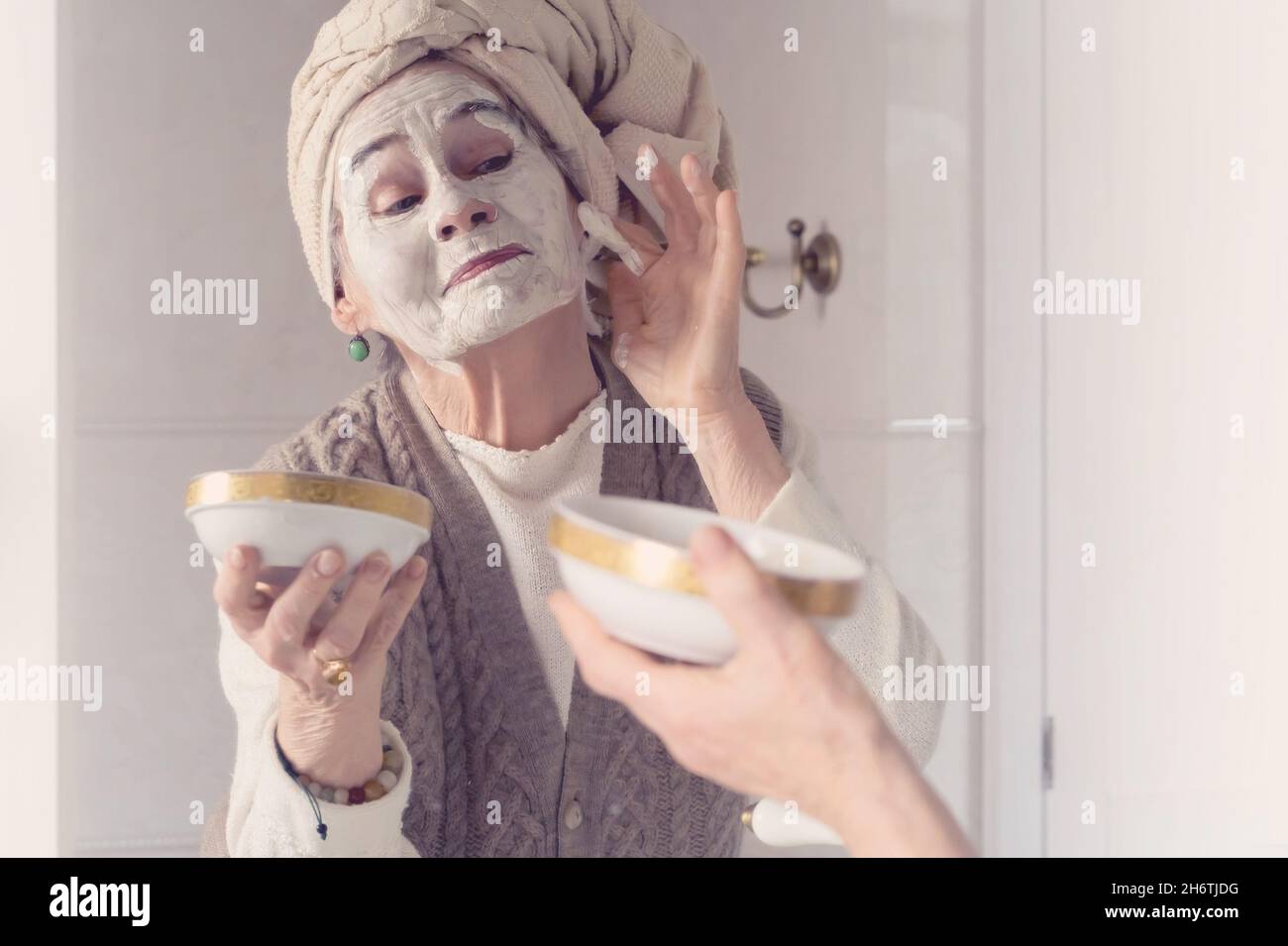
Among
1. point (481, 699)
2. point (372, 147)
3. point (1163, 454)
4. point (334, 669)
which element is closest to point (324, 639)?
point (334, 669)

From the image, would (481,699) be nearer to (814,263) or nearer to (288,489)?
(288,489)

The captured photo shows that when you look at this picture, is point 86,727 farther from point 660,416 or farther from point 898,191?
point 898,191

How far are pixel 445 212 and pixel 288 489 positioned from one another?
204 millimetres

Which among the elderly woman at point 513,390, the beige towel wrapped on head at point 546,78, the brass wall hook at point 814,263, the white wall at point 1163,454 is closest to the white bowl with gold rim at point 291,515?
the elderly woman at point 513,390

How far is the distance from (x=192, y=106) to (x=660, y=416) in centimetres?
35

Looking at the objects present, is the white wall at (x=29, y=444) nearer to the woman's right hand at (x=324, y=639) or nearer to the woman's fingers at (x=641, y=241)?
the woman's right hand at (x=324, y=639)

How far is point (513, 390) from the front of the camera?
2.28ft

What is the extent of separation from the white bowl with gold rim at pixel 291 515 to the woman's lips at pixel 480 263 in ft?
0.51

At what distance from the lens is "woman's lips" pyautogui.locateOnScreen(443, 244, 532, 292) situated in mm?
627

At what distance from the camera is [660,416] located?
71 centimetres

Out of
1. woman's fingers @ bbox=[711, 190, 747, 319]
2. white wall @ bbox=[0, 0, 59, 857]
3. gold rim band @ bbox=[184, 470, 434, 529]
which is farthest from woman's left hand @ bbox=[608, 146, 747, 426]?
white wall @ bbox=[0, 0, 59, 857]

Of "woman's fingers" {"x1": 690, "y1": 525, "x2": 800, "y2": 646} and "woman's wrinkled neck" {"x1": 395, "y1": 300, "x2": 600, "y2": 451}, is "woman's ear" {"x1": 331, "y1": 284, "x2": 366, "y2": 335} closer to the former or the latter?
"woman's wrinkled neck" {"x1": 395, "y1": 300, "x2": 600, "y2": 451}

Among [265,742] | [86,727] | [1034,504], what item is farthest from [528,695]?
[1034,504]

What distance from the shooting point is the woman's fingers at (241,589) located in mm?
508
